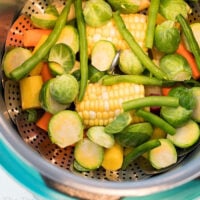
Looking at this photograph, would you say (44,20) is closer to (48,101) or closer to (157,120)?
(48,101)

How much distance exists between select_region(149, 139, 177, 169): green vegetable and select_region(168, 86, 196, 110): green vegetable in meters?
0.11

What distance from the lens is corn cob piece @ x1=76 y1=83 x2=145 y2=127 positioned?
4.37 feet

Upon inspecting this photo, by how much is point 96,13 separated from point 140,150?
37 centimetres

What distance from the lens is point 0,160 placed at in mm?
1239

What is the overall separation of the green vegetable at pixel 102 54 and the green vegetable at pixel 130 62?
3cm

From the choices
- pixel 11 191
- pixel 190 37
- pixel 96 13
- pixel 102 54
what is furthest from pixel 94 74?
pixel 11 191

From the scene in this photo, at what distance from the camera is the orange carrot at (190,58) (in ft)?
4.59

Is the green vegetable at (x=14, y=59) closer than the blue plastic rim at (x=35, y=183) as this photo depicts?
No

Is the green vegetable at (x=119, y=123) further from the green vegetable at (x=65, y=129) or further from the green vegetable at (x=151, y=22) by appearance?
the green vegetable at (x=151, y=22)

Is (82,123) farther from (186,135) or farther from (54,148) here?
(186,135)

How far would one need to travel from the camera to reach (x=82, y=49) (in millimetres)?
1355

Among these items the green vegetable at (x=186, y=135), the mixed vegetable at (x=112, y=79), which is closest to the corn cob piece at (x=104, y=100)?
the mixed vegetable at (x=112, y=79)

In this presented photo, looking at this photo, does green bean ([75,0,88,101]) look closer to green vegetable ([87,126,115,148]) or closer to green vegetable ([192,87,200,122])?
green vegetable ([87,126,115,148])

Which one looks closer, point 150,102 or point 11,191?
point 150,102
